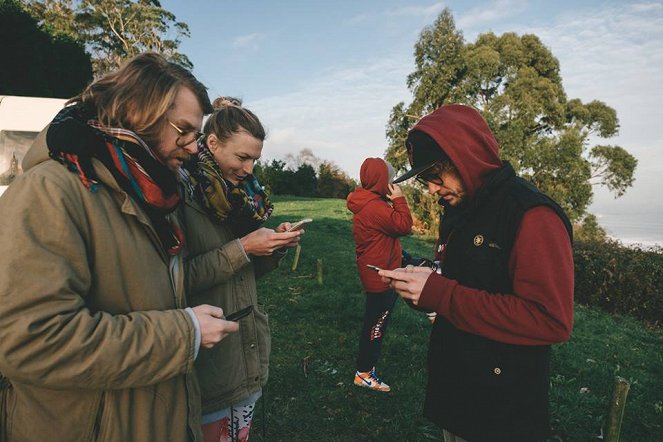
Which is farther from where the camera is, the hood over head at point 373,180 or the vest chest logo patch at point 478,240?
the hood over head at point 373,180

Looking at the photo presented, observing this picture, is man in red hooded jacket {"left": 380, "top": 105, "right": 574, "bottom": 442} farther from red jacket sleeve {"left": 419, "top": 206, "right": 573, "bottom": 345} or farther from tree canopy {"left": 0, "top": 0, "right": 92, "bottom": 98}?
tree canopy {"left": 0, "top": 0, "right": 92, "bottom": 98}

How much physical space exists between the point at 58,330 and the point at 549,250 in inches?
74.8

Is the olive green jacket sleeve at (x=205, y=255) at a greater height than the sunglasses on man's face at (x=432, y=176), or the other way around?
the sunglasses on man's face at (x=432, y=176)

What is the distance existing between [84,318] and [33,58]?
16.6 meters

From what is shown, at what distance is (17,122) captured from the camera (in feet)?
31.1

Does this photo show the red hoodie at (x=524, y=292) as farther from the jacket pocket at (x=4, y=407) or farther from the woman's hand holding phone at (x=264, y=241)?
the jacket pocket at (x=4, y=407)

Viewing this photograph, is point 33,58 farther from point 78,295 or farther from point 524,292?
point 524,292

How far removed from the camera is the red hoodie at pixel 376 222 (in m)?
Result: 4.68

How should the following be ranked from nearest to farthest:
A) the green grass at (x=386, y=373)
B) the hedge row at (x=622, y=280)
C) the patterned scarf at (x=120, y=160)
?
the patterned scarf at (x=120, y=160) < the green grass at (x=386, y=373) < the hedge row at (x=622, y=280)

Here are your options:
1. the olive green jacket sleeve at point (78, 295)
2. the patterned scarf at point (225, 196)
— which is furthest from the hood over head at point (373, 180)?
the olive green jacket sleeve at point (78, 295)

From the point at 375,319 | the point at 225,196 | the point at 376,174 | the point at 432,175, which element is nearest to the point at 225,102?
the point at 225,196

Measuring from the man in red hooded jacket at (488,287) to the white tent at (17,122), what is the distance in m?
10.4

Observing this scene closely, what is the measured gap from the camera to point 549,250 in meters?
1.80

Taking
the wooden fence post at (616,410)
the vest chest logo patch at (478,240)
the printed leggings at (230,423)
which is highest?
the vest chest logo patch at (478,240)
